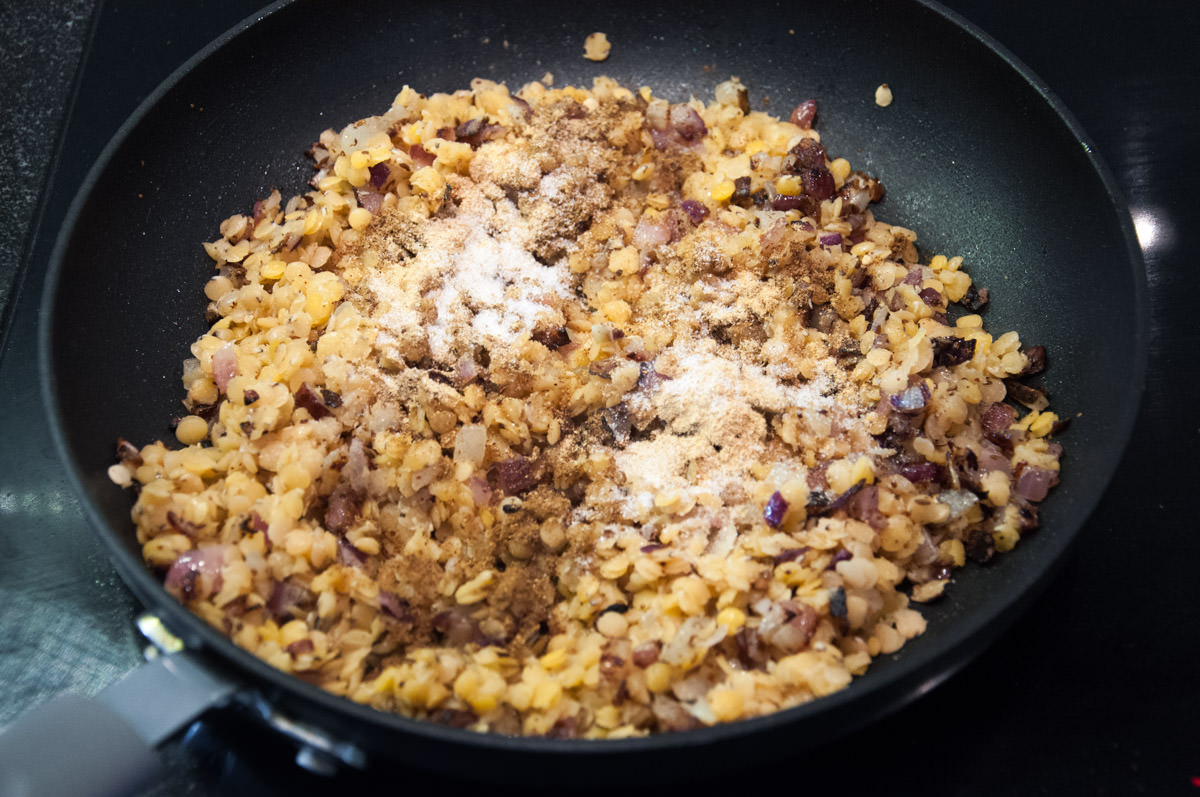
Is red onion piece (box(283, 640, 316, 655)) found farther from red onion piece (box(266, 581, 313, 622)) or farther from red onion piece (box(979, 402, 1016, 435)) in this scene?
red onion piece (box(979, 402, 1016, 435))

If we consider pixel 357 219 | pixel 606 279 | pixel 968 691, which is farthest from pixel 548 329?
pixel 968 691

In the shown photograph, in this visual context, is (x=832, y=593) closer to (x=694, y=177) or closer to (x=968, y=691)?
(x=968, y=691)

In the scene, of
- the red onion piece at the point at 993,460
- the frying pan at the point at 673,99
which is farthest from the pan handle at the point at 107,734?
the red onion piece at the point at 993,460

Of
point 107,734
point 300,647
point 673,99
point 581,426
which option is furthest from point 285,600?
point 673,99

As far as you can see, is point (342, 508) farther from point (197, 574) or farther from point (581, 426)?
point (581, 426)

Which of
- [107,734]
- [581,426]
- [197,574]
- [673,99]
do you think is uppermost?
[673,99]

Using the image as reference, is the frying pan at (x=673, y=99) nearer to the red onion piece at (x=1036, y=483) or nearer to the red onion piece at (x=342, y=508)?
the red onion piece at (x=1036, y=483)
